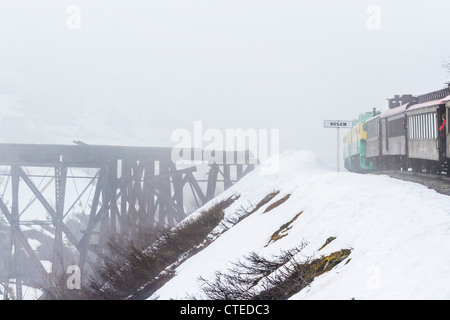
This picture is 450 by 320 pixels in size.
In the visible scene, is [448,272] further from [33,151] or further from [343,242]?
[33,151]

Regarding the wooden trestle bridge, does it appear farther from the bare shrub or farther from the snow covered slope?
the bare shrub

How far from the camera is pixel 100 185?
24.4 m

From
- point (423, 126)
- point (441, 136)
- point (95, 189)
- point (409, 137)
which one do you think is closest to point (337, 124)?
point (423, 126)

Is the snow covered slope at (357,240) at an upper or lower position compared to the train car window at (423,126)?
lower

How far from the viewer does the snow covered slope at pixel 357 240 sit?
15.4 feet

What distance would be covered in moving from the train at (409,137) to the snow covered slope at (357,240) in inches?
163

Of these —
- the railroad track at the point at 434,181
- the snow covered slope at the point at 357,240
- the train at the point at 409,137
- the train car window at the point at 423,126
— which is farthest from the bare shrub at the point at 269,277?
the train car window at the point at 423,126

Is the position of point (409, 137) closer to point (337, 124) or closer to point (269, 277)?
point (337, 124)

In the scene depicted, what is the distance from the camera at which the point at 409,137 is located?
17.9 metres

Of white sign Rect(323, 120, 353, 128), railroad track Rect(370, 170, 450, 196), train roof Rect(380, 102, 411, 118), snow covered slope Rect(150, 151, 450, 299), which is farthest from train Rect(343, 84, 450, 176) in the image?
snow covered slope Rect(150, 151, 450, 299)

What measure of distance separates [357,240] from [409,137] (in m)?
12.4

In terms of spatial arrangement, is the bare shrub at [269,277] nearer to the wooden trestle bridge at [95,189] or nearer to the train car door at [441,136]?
the train car door at [441,136]

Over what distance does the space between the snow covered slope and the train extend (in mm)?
4132
